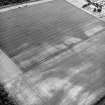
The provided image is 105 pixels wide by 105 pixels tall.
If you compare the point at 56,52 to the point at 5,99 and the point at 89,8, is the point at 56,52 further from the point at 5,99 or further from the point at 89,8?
the point at 89,8

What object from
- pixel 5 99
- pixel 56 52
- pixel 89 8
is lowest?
pixel 5 99

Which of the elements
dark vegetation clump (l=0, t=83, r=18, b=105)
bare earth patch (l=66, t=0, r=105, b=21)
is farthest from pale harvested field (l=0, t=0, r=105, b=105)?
bare earth patch (l=66, t=0, r=105, b=21)

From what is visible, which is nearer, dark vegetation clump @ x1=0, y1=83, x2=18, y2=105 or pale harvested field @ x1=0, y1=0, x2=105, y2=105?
dark vegetation clump @ x1=0, y1=83, x2=18, y2=105

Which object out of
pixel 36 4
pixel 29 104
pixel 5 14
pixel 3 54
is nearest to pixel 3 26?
pixel 5 14

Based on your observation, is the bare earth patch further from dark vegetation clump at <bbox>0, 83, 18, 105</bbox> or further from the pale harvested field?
dark vegetation clump at <bbox>0, 83, 18, 105</bbox>

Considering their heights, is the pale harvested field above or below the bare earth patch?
below

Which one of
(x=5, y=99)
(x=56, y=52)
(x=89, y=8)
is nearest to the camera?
(x=5, y=99)

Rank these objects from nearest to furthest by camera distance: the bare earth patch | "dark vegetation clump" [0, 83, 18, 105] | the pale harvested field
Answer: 1. "dark vegetation clump" [0, 83, 18, 105]
2. the pale harvested field
3. the bare earth patch

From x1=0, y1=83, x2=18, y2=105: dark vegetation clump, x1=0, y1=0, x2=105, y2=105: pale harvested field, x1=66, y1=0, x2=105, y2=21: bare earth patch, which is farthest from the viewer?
x1=66, y1=0, x2=105, y2=21: bare earth patch

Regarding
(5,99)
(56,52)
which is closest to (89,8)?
(56,52)

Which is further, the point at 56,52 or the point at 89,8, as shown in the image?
the point at 89,8

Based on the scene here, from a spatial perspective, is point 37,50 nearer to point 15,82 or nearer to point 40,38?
point 40,38
